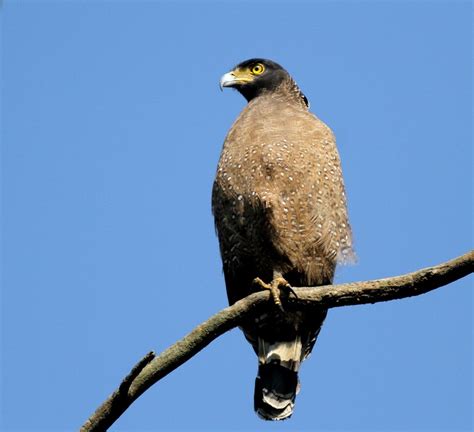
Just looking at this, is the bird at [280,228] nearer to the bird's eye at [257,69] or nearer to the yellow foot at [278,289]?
the yellow foot at [278,289]

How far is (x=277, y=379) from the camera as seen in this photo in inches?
265

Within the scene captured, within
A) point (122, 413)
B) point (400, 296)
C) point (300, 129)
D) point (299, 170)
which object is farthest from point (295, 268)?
point (122, 413)

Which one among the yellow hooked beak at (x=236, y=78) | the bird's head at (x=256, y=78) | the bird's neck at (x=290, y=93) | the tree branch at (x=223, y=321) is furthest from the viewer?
the yellow hooked beak at (x=236, y=78)

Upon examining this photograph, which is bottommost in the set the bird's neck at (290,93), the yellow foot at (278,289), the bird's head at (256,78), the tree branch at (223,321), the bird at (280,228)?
the tree branch at (223,321)

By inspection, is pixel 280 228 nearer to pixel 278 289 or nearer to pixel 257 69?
pixel 278 289

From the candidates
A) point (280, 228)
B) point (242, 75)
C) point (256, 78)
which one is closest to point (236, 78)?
point (242, 75)

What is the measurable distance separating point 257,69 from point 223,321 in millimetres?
3804

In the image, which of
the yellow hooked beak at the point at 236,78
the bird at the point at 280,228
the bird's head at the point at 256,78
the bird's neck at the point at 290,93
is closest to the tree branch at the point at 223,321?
the bird at the point at 280,228

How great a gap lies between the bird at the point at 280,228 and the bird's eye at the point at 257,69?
126cm

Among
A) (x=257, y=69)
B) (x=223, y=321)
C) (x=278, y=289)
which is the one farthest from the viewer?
(x=257, y=69)

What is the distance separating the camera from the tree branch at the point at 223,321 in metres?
4.70

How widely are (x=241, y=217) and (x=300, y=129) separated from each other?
100cm

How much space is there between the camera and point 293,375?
6766 mm

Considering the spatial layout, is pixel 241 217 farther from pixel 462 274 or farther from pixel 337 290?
pixel 462 274
